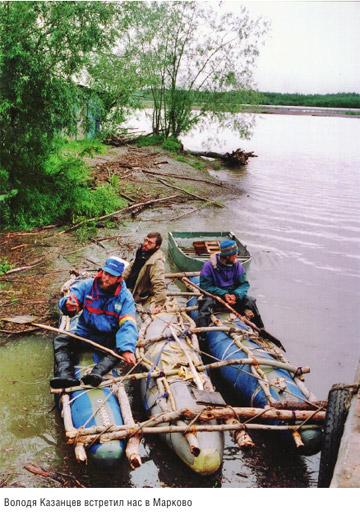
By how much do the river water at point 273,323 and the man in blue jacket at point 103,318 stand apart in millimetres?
899

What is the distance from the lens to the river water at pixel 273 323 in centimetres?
507

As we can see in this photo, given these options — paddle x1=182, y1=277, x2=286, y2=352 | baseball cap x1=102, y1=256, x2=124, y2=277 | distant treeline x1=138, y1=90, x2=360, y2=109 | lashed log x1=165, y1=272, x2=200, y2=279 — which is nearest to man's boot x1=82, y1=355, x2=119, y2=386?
baseball cap x1=102, y1=256, x2=124, y2=277

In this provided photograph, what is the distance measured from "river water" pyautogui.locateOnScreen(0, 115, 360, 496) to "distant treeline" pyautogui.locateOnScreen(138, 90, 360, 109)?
4.44m

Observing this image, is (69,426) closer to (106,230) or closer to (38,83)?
(38,83)

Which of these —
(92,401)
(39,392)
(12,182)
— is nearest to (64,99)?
(12,182)

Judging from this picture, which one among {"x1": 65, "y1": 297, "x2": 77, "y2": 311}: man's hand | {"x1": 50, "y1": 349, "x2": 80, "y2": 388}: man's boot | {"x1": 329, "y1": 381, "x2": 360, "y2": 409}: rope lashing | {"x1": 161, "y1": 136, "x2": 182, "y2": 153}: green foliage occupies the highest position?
{"x1": 161, "y1": 136, "x2": 182, "y2": 153}: green foliage

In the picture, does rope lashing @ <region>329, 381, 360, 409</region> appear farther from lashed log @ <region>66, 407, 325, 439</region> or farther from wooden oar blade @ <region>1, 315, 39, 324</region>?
wooden oar blade @ <region>1, 315, 39, 324</region>

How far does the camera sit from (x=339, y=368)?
7.77 meters

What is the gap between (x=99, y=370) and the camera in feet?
17.6

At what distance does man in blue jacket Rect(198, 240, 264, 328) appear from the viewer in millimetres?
7414

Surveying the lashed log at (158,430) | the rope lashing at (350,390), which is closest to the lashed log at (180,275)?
the lashed log at (158,430)

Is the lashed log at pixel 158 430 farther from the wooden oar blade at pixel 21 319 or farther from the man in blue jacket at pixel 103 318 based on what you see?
the wooden oar blade at pixel 21 319

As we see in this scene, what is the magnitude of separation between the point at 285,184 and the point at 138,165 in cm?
757

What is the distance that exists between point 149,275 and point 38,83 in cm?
665
